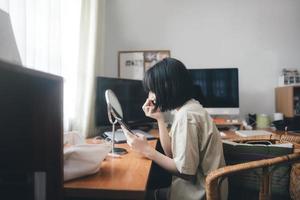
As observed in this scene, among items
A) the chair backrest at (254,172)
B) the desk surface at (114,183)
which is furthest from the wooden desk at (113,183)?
the chair backrest at (254,172)

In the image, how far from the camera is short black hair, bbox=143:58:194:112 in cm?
112

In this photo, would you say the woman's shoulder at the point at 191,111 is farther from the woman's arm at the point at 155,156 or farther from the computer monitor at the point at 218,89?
the computer monitor at the point at 218,89

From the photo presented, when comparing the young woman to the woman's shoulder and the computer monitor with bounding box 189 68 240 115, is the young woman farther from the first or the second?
the computer monitor with bounding box 189 68 240 115

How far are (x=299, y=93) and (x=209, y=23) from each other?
3.53 ft

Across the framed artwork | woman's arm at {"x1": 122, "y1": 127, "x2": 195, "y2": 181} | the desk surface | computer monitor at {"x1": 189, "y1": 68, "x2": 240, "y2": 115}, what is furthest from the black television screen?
the desk surface

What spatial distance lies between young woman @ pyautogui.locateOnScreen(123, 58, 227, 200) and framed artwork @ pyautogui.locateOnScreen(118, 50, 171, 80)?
129 cm

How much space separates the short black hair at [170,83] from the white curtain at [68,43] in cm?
46

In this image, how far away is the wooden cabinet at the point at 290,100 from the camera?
6.91ft

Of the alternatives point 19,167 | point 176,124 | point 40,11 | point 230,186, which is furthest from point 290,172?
point 40,11

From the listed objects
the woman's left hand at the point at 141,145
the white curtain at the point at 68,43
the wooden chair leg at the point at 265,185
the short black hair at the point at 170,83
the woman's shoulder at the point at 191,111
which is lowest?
the wooden chair leg at the point at 265,185

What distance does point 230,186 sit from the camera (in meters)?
1.12

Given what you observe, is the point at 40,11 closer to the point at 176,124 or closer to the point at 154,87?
the point at 154,87

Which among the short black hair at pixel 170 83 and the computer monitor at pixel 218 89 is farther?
the computer monitor at pixel 218 89

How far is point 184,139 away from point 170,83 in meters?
0.29
